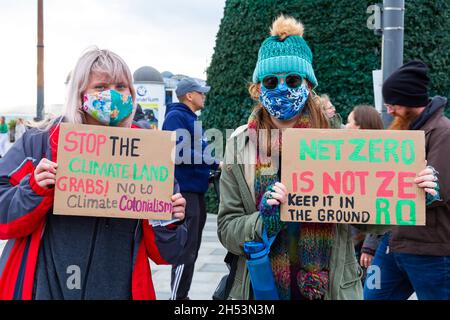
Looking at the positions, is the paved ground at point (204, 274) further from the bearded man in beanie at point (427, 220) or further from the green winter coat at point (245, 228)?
the green winter coat at point (245, 228)

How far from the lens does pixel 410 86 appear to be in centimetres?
330

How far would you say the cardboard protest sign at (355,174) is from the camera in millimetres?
2393

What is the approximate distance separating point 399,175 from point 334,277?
1.68 ft

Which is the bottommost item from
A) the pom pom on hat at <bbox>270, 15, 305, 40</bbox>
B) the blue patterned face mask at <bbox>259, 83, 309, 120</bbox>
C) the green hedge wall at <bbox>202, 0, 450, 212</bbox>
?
the blue patterned face mask at <bbox>259, 83, 309, 120</bbox>

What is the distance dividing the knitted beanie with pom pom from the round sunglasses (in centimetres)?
2

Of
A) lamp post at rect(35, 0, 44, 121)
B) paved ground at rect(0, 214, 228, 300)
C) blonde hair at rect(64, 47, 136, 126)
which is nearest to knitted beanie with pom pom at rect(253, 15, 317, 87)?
blonde hair at rect(64, 47, 136, 126)

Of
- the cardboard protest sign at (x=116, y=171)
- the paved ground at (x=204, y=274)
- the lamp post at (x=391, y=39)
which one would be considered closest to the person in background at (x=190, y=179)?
the paved ground at (x=204, y=274)

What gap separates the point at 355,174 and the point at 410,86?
44.5 inches

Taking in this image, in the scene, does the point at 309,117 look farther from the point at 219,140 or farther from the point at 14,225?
the point at 219,140

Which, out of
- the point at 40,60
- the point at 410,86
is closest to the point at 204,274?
the point at 410,86

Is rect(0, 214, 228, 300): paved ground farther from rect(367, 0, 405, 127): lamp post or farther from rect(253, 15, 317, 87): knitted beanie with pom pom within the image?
rect(253, 15, 317, 87): knitted beanie with pom pom

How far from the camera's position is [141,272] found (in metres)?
2.32

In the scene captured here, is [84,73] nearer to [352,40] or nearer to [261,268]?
[261,268]

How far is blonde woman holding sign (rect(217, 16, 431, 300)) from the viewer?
235 cm
